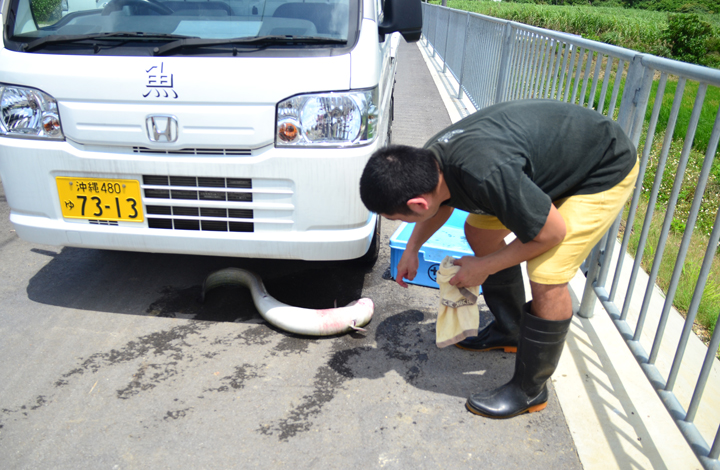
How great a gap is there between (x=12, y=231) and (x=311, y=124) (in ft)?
9.48

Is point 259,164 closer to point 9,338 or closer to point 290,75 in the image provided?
point 290,75

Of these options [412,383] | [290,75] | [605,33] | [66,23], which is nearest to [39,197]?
[66,23]

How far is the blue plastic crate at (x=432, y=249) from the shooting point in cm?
331

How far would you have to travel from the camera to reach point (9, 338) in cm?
289

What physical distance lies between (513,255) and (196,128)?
5.13 ft

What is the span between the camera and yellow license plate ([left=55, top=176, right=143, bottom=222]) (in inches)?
109

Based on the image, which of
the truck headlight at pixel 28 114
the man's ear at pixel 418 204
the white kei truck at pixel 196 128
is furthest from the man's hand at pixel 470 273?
the truck headlight at pixel 28 114

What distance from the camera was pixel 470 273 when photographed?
7.66ft

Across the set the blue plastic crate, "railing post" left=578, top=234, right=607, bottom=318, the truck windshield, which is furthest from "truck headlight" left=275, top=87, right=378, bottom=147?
"railing post" left=578, top=234, right=607, bottom=318

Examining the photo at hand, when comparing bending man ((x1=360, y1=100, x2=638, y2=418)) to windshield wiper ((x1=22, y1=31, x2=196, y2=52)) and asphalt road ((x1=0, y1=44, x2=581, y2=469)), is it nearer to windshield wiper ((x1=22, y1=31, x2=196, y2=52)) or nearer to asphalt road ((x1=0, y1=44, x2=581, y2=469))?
asphalt road ((x1=0, y1=44, x2=581, y2=469))

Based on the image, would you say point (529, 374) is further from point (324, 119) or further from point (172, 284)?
point (172, 284)

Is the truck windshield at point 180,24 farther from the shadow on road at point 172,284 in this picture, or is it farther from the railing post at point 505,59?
the railing post at point 505,59

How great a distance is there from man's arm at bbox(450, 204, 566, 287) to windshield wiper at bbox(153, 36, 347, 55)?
1281mm

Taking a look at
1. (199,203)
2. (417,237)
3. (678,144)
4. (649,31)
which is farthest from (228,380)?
(649,31)
